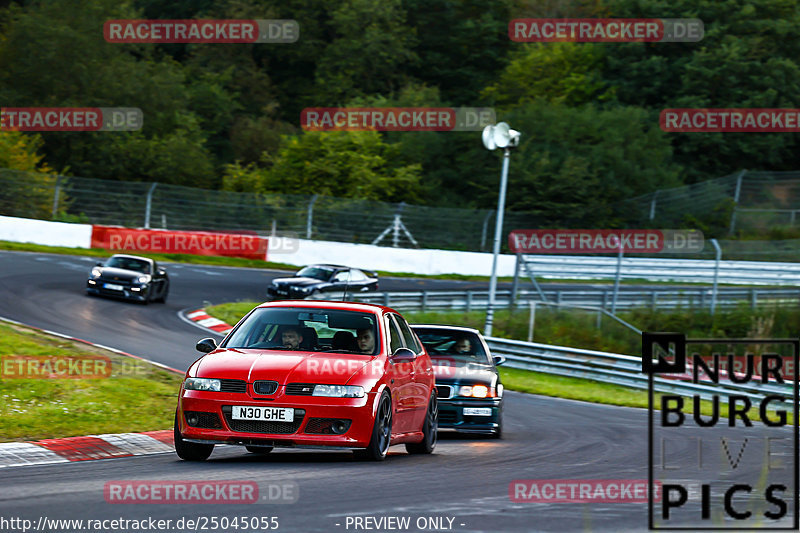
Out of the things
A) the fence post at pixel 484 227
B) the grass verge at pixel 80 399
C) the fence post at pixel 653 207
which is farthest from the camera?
the fence post at pixel 653 207

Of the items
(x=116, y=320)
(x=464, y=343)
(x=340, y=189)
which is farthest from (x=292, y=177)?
(x=464, y=343)

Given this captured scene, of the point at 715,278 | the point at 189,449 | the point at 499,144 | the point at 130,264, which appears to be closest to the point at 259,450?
the point at 189,449

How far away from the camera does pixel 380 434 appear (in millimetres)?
9391

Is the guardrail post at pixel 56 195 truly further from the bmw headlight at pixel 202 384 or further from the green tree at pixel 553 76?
the green tree at pixel 553 76

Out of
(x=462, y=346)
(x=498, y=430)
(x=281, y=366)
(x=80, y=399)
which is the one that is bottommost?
(x=498, y=430)

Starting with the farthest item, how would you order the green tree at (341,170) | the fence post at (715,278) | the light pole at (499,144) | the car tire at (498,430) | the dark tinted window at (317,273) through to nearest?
the green tree at (341,170)
the dark tinted window at (317,273)
the fence post at (715,278)
the light pole at (499,144)
the car tire at (498,430)

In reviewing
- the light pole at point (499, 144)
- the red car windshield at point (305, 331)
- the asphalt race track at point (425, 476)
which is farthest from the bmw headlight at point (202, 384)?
the light pole at point (499, 144)

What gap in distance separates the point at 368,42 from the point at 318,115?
8.80 m

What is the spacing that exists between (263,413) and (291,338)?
105 cm

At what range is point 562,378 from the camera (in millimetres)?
24172

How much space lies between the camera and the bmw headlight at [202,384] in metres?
8.98

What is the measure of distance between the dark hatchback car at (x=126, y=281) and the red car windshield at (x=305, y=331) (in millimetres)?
18176

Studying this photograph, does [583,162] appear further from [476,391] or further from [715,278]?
[476,391]

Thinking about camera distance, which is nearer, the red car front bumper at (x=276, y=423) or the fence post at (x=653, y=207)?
the red car front bumper at (x=276, y=423)
